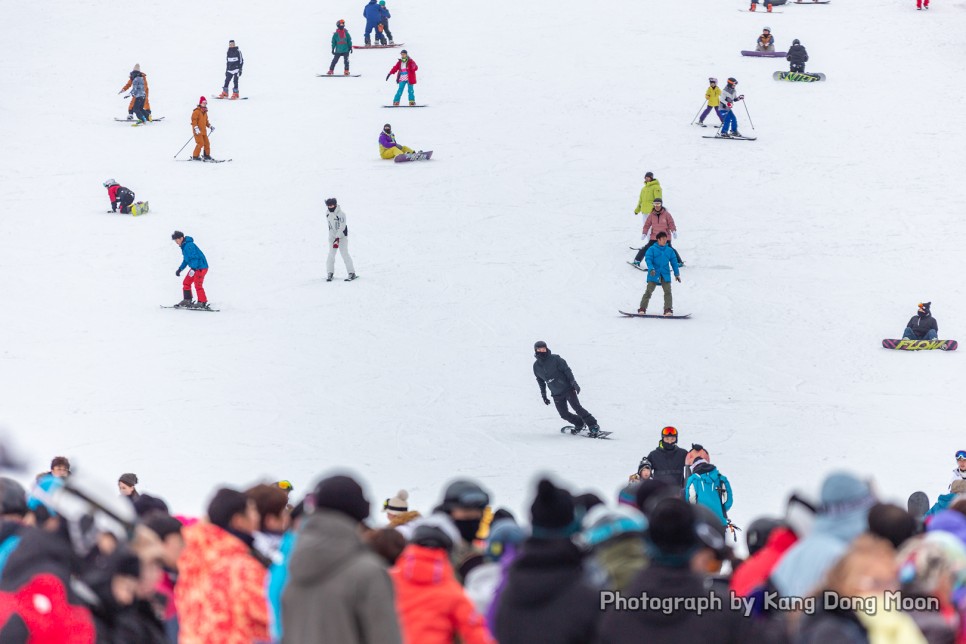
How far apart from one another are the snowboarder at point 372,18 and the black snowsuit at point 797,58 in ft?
33.9

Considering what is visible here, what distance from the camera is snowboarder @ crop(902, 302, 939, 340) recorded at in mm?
17734

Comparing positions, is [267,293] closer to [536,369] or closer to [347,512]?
[536,369]

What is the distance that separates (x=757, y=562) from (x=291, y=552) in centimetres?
175

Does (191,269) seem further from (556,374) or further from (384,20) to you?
(384,20)

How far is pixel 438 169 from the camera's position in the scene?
26.2 meters

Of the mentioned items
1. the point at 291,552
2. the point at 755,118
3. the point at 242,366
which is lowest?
the point at 242,366

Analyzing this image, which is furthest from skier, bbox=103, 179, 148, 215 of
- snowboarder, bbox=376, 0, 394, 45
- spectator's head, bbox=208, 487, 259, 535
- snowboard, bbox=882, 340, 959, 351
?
spectator's head, bbox=208, 487, 259, 535

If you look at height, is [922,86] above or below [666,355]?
above

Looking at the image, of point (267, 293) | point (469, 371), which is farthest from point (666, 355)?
point (267, 293)

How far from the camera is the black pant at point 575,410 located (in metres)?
14.7

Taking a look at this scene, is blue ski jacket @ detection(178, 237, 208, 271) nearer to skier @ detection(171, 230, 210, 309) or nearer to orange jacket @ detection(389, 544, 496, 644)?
skier @ detection(171, 230, 210, 309)

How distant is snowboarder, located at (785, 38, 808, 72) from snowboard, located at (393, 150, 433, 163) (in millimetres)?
9805

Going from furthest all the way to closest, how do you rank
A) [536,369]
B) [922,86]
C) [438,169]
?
[922,86]
[438,169]
[536,369]

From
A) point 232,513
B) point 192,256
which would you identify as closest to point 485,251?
point 192,256
